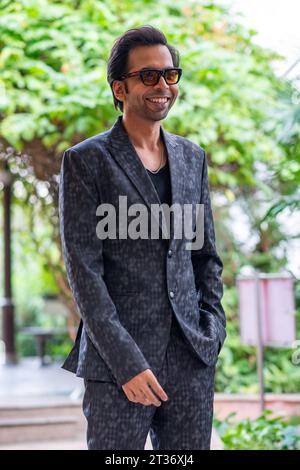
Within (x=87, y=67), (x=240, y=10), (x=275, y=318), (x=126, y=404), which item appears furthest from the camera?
(x=240, y=10)

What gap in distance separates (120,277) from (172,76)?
44 centimetres

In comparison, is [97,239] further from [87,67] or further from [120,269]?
[87,67]

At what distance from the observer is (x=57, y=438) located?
507 cm

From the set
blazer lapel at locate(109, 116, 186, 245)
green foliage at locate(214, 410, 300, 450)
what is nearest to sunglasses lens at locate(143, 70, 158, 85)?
blazer lapel at locate(109, 116, 186, 245)

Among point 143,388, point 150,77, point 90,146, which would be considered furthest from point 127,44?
point 143,388

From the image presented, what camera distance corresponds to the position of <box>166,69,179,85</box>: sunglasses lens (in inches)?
71.1

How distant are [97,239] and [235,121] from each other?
3478mm

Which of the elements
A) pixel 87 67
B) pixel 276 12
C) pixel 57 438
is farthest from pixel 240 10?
pixel 57 438

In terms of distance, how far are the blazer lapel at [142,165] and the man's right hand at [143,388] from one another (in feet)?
0.95

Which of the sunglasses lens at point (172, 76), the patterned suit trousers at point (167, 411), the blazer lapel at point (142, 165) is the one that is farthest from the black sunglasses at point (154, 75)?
the patterned suit trousers at point (167, 411)

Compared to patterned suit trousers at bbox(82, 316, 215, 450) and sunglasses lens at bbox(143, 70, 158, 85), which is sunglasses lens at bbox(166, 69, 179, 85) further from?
patterned suit trousers at bbox(82, 316, 215, 450)

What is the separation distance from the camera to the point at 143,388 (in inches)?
64.9

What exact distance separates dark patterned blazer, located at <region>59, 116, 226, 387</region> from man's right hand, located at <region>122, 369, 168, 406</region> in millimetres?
13

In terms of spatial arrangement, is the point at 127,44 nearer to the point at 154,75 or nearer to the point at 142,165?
the point at 154,75
